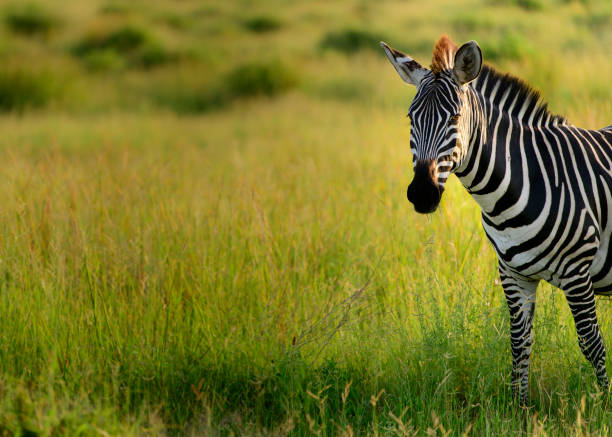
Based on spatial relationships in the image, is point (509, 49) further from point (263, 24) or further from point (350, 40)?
point (263, 24)

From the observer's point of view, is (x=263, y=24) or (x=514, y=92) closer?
(x=514, y=92)

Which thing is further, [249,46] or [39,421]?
[249,46]

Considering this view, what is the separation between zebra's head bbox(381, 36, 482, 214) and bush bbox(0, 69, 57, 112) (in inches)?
496

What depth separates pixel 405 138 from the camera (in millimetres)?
7988

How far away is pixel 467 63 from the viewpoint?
2941 millimetres

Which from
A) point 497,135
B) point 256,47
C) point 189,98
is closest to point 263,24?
point 256,47

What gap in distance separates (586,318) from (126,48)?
1961cm

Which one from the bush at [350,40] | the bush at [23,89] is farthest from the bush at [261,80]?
the bush at [350,40]

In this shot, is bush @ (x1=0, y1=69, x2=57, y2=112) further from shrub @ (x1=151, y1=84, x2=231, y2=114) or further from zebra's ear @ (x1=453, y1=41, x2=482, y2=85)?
zebra's ear @ (x1=453, y1=41, x2=482, y2=85)

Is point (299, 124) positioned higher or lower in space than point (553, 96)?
lower

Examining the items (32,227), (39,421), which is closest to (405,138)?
(32,227)

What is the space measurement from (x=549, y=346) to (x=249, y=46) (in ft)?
61.0

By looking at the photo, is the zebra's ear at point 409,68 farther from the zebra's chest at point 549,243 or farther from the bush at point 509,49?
the bush at point 509,49

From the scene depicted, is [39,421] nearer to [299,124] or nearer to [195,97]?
[299,124]
